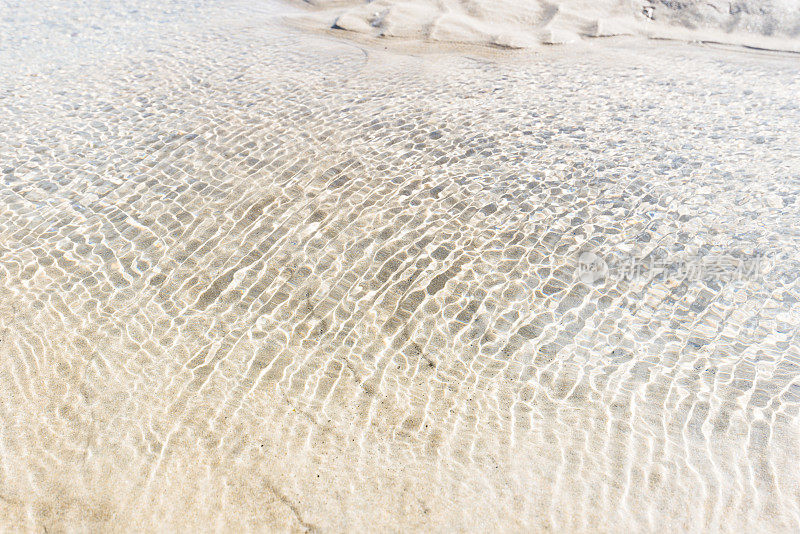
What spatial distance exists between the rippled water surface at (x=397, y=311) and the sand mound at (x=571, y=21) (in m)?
2.13

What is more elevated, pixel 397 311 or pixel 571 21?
pixel 571 21

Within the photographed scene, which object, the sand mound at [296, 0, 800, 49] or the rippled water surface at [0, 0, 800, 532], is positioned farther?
the sand mound at [296, 0, 800, 49]

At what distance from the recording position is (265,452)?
3461 mm

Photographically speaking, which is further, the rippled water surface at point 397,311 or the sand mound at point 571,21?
the sand mound at point 571,21

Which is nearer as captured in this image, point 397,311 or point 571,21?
point 397,311

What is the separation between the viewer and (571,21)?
9477 mm

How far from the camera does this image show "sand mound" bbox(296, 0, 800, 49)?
8.97 m

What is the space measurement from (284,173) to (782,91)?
21.2 ft

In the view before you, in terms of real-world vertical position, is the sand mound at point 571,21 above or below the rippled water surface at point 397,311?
above

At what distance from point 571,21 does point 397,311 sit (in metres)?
7.30

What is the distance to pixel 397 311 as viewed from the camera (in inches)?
173

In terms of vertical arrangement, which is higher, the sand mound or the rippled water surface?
the sand mound

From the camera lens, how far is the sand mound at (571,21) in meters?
8.97

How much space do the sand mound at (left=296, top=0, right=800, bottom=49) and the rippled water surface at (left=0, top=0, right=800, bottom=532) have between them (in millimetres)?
2131
